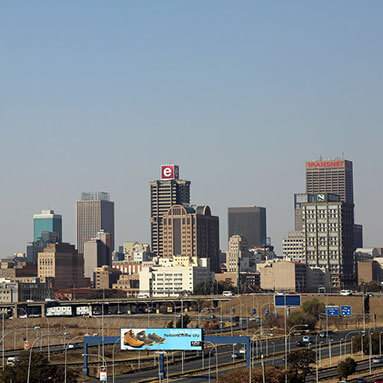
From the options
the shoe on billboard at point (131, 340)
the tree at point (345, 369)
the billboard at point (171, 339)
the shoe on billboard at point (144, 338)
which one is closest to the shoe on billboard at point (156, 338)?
the billboard at point (171, 339)

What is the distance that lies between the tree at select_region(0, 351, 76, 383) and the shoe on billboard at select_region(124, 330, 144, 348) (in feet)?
40.1

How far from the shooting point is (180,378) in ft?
485

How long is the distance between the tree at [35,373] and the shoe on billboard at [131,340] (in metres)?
12.2

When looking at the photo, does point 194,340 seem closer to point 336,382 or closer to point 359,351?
point 336,382

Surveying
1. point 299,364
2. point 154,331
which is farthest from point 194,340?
point 299,364

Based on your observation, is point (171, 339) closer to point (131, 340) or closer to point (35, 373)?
point (131, 340)

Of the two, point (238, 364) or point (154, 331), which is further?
point (238, 364)

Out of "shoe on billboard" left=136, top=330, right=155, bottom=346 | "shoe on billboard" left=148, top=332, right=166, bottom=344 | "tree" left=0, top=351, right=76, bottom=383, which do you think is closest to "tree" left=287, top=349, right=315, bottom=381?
"shoe on billboard" left=148, top=332, right=166, bottom=344

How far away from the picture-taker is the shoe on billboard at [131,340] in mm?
148875

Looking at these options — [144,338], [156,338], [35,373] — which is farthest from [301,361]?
[35,373]

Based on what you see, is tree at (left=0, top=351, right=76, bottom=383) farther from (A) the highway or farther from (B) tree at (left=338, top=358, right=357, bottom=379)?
(B) tree at (left=338, top=358, right=357, bottom=379)

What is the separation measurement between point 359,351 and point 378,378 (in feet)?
150

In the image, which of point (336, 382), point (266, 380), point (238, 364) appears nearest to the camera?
point (266, 380)

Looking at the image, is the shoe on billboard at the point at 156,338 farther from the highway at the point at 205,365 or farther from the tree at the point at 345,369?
the tree at the point at 345,369
